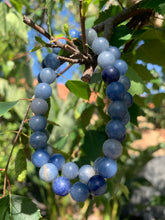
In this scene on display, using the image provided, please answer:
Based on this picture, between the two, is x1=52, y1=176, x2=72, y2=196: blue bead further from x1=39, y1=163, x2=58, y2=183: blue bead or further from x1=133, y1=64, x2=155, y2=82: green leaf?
x1=133, y1=64, x2=155, y2=82: green leaf

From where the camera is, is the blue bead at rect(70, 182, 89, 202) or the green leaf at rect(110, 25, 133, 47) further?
the green leaf at rect(110, 25, 133, 47)

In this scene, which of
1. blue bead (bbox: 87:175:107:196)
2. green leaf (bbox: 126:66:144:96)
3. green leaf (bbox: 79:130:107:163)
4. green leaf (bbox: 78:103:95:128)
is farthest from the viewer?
green leaf (bbox: 78:103:95:128)

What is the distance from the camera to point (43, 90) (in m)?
0.43

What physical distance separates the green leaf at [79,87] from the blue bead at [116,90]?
0.24 ft

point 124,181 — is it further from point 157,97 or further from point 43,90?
point 43,90

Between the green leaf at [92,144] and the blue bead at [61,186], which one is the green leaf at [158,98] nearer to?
the green leaf at [92,144]

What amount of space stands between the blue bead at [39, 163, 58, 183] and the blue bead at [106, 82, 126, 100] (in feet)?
0.52

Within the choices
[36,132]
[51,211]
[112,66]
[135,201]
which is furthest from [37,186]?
[112,66]

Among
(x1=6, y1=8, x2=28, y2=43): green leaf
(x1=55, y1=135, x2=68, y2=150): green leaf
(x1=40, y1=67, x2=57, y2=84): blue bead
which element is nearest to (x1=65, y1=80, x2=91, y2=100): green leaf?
(x1=40, y1=67, x2=57, y2=84): blue bead

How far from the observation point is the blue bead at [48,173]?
0.39 meters

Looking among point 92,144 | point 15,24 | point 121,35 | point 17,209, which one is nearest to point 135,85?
point 121,35

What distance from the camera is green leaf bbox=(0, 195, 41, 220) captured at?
1.34ft

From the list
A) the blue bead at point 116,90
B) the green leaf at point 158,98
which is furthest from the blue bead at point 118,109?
the green leaf at point 158,98

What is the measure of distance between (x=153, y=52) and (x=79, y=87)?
0.87 ft
